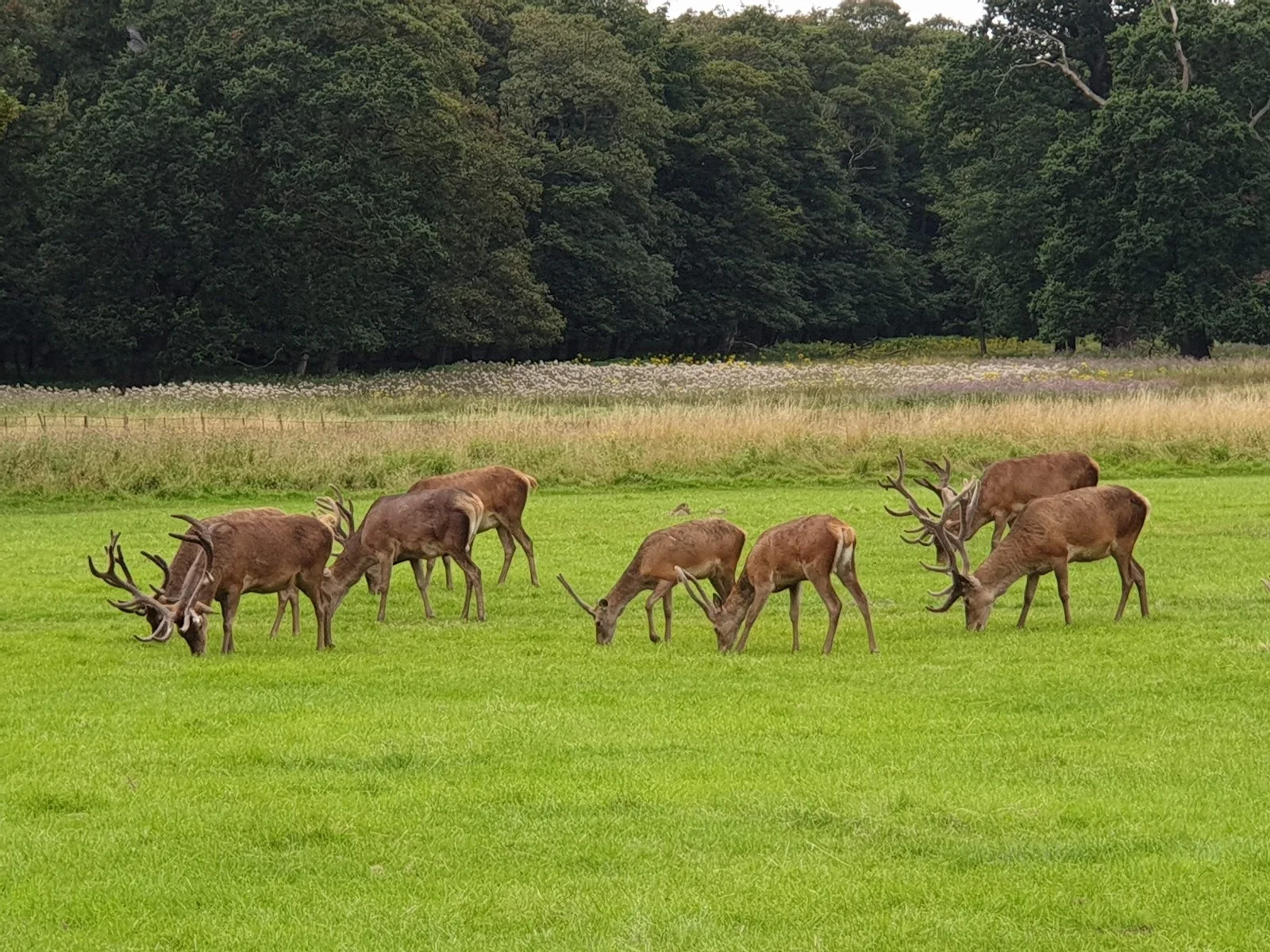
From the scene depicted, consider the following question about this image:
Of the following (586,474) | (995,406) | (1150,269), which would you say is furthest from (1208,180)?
(586,474)

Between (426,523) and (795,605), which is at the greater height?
(426,523)

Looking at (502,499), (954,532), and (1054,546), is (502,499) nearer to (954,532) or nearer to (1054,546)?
(954,532)

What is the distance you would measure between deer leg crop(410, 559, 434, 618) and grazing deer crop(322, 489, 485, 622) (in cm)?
33

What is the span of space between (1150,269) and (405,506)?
3750 cm

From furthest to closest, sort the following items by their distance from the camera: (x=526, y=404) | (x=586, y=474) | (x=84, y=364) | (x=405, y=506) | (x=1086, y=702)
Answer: (x=84, y=364) → (x=526, y=404) → (x=586, y=474) → (x=405, y=506) → (x=1086, y=702)

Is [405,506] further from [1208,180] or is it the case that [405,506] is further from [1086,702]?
[1208,180]

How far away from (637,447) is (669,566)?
43.1 feet

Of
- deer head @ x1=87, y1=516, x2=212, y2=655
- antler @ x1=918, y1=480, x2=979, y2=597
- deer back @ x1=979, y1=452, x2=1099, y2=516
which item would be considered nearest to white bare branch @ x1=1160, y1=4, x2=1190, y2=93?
deer back @ x1=979, y1=452, x2=1099, y2=516

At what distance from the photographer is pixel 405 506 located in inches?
518

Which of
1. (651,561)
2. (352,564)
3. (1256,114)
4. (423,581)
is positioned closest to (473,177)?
(1256,114)

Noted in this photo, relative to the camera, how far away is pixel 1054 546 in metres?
12.1

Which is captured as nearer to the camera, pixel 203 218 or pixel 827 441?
pixel 827 441

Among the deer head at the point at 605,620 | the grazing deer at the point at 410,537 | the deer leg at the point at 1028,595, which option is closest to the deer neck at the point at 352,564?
the grazing deer at the point at 410,537

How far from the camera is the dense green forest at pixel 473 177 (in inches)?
1764
